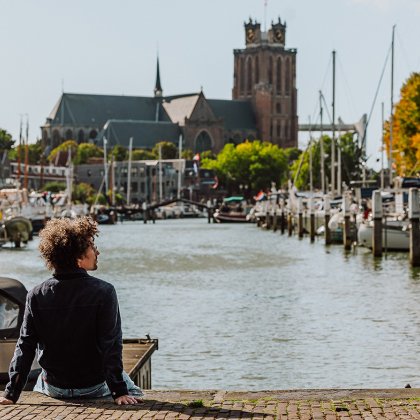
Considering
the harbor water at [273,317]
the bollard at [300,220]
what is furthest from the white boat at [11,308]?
the bollard at [300,220]

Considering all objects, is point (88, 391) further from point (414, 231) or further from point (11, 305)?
point (414, 231)

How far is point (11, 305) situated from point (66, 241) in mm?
5585

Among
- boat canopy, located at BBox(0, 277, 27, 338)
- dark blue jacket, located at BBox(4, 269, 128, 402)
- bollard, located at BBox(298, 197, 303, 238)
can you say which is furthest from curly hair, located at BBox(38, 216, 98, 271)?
bollard, located at BBox(298, 197, 303, 238)

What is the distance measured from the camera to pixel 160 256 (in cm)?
6512

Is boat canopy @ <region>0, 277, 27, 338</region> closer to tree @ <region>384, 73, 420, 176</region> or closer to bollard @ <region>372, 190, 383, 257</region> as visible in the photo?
bollard @ <region>372, 190, 383, 257</region>

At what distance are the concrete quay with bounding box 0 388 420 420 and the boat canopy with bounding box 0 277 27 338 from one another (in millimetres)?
4184

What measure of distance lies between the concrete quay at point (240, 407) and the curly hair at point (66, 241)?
45.6 inches

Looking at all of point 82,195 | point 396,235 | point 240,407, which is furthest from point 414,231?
point 82,195

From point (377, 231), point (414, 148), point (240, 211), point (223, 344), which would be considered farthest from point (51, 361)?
point (240, 211)

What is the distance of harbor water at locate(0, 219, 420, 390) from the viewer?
67.4 feet

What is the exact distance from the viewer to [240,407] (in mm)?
10164

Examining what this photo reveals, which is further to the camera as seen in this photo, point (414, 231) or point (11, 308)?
point (414, 231)

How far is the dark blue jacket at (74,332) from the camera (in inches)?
378

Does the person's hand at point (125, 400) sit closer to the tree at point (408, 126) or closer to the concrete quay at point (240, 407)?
the concrete quay at point (240, 407)
